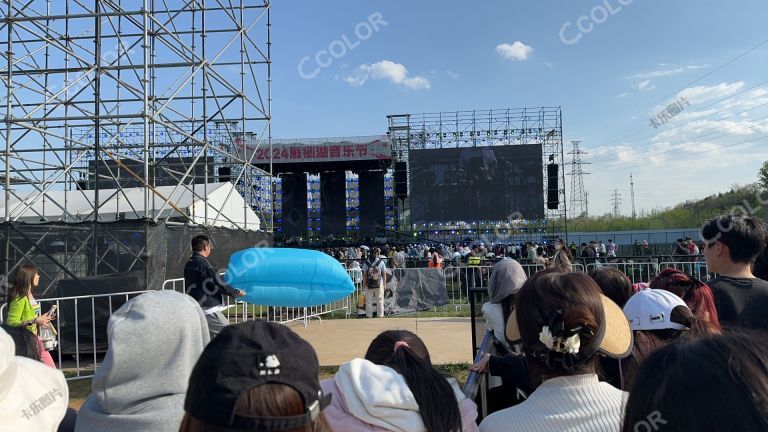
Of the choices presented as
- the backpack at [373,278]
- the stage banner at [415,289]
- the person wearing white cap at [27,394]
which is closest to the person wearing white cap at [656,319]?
the person wearing white cap at [27,394]

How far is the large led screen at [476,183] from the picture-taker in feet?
92.2

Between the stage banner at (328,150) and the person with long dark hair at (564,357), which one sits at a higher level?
the stage banner at (328,150)

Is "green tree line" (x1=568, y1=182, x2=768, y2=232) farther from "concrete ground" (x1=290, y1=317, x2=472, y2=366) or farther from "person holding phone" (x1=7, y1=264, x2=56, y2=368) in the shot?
"person holding phone" (x1=7, y1=264, x2=56, y2=368)

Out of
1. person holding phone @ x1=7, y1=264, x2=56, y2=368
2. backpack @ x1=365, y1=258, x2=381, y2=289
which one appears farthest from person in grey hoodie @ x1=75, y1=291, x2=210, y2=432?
backpack @ x1=365, y1=258, x2=381, y2=289

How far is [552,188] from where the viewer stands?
Answer: 90.8ft

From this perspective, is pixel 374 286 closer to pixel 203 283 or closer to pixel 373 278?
pixel 373 278

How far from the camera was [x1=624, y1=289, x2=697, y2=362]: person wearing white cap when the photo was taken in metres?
2.42

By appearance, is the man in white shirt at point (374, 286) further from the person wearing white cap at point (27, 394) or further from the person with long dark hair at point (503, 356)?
the person wearing white cap at point (27, 394)

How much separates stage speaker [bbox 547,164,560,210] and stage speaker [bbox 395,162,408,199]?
8014 millimetres

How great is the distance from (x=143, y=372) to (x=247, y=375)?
81cm

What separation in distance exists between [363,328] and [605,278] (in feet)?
22.0

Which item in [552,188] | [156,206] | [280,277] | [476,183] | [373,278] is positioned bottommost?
[373,278]

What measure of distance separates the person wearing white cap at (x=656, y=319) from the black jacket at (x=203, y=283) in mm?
4551

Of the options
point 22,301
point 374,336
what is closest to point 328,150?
point 374,336
